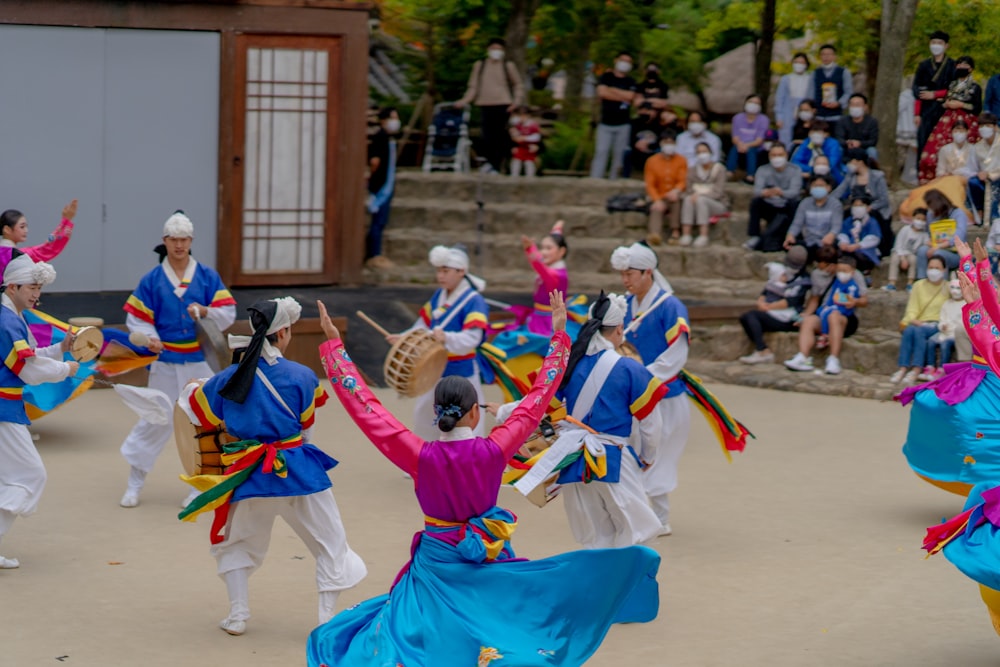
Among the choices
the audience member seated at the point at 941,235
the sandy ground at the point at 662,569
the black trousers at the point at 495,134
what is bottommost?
the sandy ground at the point at 662,569

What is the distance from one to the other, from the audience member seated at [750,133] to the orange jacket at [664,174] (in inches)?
39.7

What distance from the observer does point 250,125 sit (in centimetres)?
1461

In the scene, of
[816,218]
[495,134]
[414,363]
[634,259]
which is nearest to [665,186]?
[816,218]

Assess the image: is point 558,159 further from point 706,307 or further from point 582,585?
point 582,585

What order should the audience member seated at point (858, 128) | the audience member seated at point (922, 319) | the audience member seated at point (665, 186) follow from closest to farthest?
the audience member seated at point (922, 319)
the audience member seated at point (858, 128)
the audience member seated at point (665, 186)

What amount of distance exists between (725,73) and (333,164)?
25.7 ft

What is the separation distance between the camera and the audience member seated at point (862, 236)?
559 inches

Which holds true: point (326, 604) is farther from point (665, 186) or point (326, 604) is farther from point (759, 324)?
point (665, 186)

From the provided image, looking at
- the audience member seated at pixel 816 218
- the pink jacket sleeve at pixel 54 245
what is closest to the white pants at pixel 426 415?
the pink jacket sleeve at pixel 54 245

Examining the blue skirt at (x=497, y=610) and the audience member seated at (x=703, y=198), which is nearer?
the blue skirt at (x=497, y=610)

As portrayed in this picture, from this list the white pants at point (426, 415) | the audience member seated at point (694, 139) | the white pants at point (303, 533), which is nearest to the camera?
the white pants at point (303, 533)

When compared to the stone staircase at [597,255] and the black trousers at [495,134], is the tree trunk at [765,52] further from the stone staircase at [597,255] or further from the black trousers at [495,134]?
the black trousers at [495,134]

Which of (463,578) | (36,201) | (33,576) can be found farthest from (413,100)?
(463,578)

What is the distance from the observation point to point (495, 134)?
695 inches
